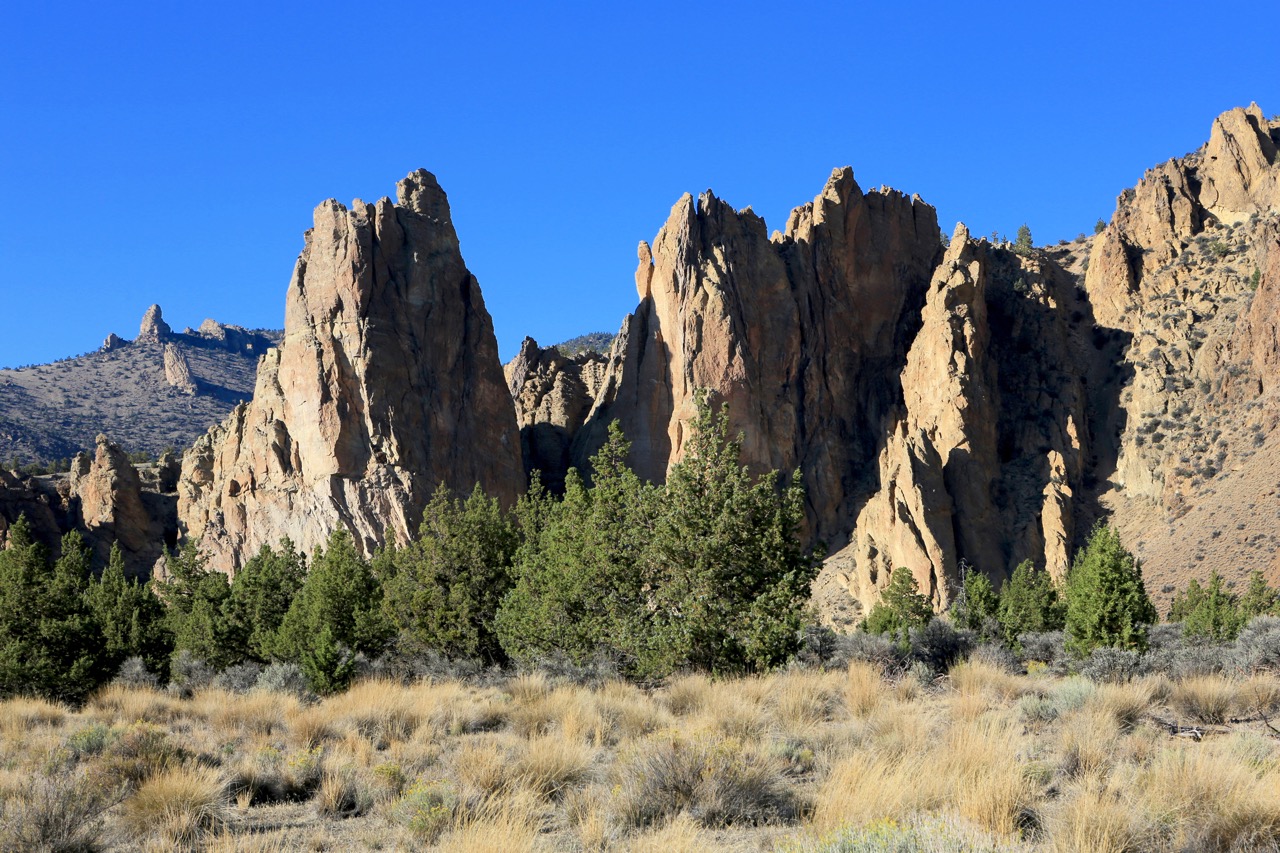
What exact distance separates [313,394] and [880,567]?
128ft

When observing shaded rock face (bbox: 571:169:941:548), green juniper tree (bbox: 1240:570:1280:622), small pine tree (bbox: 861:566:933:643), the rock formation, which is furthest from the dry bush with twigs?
the rock formation

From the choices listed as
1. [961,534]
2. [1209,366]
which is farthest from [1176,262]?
[961,534]

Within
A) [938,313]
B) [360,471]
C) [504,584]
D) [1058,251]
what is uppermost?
[1058,251]

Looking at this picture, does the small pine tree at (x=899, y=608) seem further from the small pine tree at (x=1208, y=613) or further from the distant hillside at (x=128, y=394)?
the distant hillside at (x=128, y=394)

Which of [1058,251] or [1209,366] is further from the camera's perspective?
[1058,251]

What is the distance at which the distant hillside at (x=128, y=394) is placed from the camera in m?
127

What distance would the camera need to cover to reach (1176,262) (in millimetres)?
81625

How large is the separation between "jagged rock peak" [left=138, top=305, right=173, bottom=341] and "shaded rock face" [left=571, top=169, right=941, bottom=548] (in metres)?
134

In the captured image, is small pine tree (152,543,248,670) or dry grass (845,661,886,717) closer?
dry grass (845,661,886,717)

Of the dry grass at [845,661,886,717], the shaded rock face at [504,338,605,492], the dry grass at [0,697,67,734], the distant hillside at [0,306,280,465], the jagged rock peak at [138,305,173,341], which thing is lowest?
the dry grass at [0,697,67,734]

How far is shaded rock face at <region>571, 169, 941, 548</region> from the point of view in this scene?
246 feet

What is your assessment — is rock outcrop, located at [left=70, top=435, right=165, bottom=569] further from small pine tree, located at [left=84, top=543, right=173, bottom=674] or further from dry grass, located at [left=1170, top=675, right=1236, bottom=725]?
dry grass, located at [left=1170, top=675, right=1236, bottom=725]

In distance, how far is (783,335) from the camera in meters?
78.0

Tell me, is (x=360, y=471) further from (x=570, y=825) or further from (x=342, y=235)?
(x=570, y=825)
